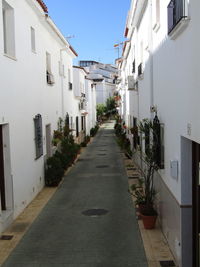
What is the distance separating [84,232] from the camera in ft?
30.7

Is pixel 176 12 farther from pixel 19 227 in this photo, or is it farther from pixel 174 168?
pixel 19 227

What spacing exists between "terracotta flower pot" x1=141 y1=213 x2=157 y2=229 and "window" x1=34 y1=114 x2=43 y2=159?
18.4ft

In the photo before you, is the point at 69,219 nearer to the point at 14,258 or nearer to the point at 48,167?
the point at 14,258

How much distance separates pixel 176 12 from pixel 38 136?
875 cm

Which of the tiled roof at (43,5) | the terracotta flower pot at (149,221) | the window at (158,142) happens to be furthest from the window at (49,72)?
the terracotta flower pot at (149,221)

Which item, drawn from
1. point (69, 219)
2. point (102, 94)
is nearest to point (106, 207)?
point (69, 219)

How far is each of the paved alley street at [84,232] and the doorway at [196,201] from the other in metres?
1.40

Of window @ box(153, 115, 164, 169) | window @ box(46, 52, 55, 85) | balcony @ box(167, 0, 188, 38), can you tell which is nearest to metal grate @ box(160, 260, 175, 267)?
window @ box(153, 115, 164, 169)

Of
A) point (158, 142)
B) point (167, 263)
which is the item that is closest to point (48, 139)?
point (158, 142)

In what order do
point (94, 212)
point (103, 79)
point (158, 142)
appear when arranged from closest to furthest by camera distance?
point (158, 142) < point (94, 212) < point (103, 79)

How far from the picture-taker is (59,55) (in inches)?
779

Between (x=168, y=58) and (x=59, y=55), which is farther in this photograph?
(x=59, y=55)

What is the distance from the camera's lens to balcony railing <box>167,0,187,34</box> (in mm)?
5586

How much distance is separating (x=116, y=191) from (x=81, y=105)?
17.7 m
